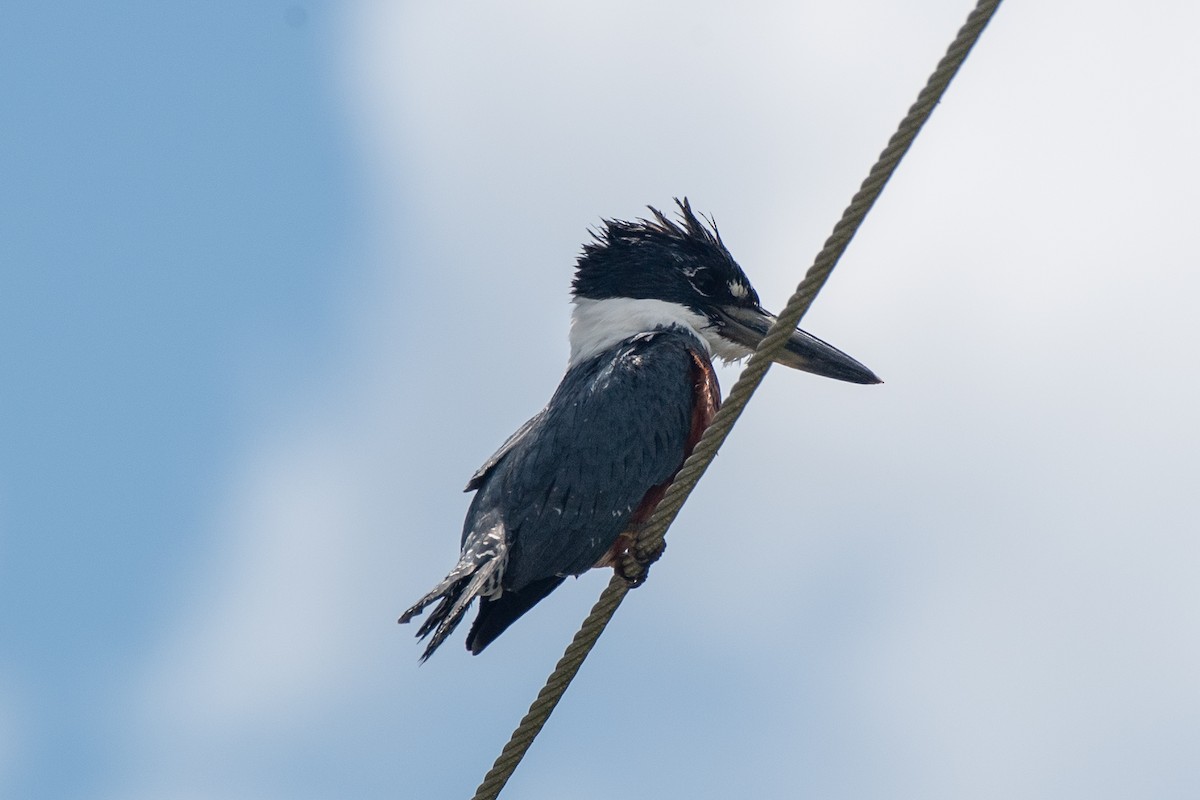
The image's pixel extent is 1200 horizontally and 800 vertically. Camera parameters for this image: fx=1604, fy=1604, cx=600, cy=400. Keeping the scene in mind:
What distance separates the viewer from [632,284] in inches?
233

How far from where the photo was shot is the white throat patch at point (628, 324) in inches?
227

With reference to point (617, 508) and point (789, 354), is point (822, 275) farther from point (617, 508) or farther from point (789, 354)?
point (789, 354)

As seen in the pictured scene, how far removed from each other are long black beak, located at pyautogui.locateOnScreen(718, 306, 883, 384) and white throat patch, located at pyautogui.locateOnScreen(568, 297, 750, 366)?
53 mm

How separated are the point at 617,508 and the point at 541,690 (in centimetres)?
129

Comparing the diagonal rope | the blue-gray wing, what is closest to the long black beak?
the blue-gray wing

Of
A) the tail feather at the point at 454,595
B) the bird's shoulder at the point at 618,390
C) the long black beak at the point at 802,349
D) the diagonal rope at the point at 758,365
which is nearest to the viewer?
the diagonal rope at the point at 758,365

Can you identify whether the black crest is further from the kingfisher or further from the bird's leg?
the bird's leg

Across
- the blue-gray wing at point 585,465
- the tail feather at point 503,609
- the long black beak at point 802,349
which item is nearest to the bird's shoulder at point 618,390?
the blue-gray wing at point 585,465

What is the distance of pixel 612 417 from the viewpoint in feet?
16.6

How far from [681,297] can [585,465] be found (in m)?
1.15

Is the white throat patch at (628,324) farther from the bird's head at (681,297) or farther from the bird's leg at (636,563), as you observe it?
the bird's leg at (636,563)

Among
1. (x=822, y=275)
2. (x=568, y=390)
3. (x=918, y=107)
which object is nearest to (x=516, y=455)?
(x=568, y=390)

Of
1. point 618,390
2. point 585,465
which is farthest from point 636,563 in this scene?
point 618,390

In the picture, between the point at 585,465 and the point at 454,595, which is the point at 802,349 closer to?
the point at 585,465
